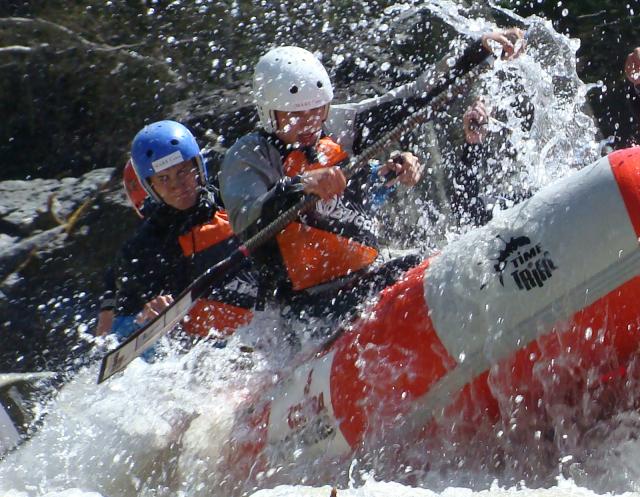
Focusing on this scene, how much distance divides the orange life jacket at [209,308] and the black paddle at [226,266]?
20.8 inches

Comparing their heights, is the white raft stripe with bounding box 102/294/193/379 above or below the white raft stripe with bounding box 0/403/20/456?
above

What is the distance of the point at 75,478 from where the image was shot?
3980mm

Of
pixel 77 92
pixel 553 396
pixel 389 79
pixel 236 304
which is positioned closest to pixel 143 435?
pixel 236 304

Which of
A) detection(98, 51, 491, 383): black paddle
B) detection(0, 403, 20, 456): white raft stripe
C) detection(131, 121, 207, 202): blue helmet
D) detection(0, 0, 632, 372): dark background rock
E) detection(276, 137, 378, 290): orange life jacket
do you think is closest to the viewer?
detection(98, 51, 491, 383): black paddle

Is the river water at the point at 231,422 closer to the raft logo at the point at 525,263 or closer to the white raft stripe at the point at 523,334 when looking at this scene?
the white raft stripe at the point at 523,334

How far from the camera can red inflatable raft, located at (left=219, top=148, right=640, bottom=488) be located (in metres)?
2.75

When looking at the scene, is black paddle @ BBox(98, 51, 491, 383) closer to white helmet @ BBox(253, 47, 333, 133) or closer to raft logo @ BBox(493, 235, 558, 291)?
white helmet @ BBox(253, 47, 333, 133)

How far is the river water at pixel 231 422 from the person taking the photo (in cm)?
293

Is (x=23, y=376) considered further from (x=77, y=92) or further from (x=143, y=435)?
(x=77, y=92)

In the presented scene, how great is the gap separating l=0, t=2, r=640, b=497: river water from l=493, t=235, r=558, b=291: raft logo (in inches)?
18.3

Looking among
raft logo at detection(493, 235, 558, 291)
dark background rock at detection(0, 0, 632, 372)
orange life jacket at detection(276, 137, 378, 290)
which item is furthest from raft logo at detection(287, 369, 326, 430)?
dark background rock at detection(0, 0, 632, 372)

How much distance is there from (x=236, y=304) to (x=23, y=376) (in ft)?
6.55

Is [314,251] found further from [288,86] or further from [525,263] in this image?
[525,263]

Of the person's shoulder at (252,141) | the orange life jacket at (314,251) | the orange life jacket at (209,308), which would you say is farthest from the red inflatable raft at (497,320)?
the orange life jacket at (209,308)
